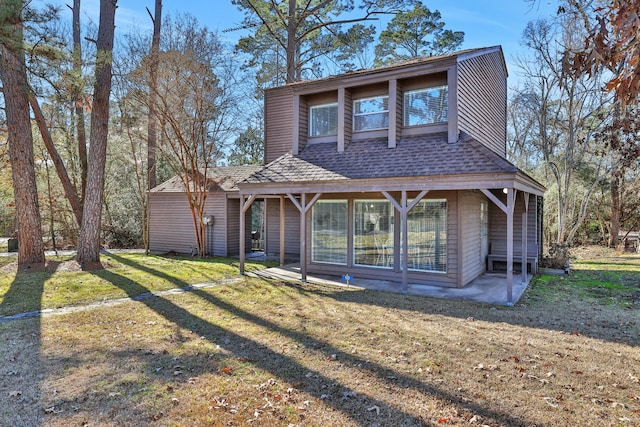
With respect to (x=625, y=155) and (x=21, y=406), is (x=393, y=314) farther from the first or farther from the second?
(x=625, y=155)

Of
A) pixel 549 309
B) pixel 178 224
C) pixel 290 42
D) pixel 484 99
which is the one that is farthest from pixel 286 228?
pixel 290 42

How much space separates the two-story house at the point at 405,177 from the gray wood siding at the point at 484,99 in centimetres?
3

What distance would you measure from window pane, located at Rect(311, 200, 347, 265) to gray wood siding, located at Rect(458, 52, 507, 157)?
373cm

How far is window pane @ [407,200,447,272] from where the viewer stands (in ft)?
28.6

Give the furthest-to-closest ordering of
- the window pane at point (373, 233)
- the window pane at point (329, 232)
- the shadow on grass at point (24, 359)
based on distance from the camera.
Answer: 1. the window pane at point (329, 232)
2. the window pane at point (373, 233)
3. the shadow on grass at point (24, 359)

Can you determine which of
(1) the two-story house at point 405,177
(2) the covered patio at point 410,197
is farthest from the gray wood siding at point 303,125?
(2) the covered patio at point 410,197

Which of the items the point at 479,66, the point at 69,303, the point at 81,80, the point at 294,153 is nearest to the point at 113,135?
the point at 81,80

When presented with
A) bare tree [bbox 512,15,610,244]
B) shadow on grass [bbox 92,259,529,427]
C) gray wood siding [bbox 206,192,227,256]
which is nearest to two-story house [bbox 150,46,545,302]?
shadow on grass [bbox 92,259,529,427]

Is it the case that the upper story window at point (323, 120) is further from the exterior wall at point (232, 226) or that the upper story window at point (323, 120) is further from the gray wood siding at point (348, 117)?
the exterior wall at point (232, 226)

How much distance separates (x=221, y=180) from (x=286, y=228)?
11.1 ft

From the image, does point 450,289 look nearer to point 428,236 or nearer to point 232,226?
point 428,236

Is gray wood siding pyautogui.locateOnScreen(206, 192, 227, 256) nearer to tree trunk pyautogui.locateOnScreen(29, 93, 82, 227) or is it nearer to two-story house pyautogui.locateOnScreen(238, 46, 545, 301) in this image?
two-story house pyautogui.locateOnScreen(238, 46, 545, 301)

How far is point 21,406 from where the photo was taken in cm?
345

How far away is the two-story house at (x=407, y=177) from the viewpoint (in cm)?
816
